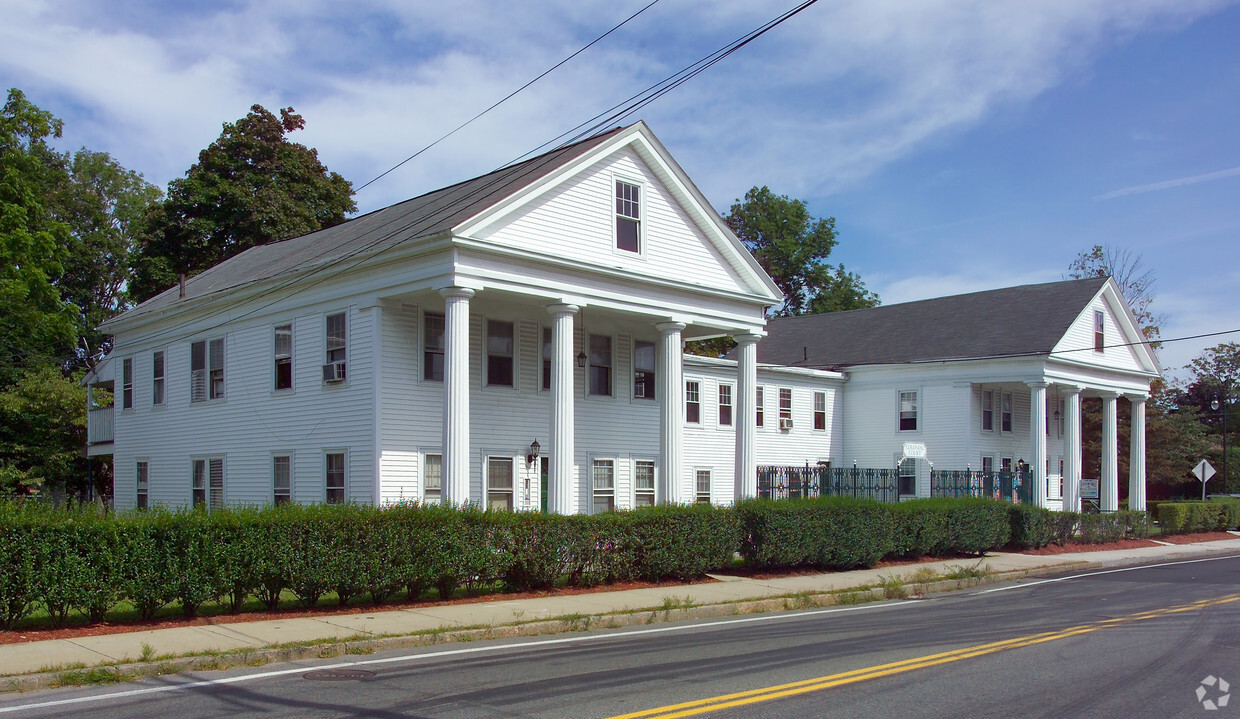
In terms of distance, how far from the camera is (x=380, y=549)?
48.3 ft

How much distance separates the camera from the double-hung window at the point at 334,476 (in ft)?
73.0

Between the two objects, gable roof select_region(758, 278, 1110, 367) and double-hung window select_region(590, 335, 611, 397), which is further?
gable roof select_region(758, 278, 1110, 367)

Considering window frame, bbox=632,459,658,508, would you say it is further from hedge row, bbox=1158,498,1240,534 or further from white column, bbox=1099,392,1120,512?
white column, bbox=1099,392,1120,512

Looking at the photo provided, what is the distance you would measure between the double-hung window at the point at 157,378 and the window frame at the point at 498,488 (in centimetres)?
1082

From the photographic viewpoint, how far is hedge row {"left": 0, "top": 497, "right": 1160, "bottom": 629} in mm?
12281

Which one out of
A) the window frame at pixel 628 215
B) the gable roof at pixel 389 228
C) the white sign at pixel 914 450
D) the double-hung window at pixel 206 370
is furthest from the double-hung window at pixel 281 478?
the white sign at pixel 914 450

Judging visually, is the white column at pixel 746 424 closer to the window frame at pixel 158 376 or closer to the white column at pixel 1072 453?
the window frame at pixel 158 376

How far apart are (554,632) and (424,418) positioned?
9.46 m

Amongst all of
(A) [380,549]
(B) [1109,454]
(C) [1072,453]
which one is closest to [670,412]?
(A) [380,549]

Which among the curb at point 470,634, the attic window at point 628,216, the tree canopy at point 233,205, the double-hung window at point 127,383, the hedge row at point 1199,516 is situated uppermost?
the tree canopy at point 233,205

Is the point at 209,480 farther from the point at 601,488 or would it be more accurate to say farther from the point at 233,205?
the point at 233,205

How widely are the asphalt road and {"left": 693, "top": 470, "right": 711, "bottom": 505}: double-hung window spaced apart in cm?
1747

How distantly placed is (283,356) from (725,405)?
15.6 m

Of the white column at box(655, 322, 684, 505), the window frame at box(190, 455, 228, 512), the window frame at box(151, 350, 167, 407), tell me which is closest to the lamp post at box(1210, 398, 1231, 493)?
the white column at box(655, 322, 684, 505)
